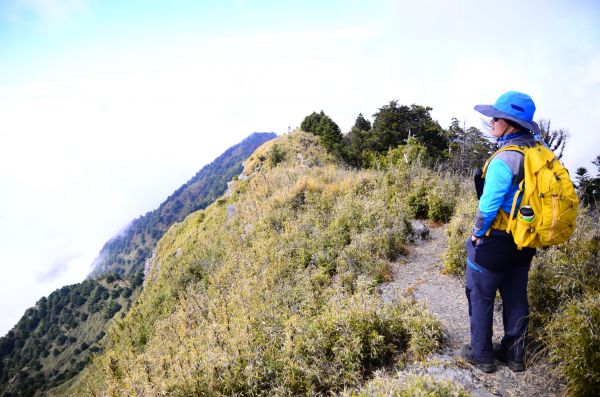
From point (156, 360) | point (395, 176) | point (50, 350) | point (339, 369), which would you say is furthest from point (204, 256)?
point (50, 350)

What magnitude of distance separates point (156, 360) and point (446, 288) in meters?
5.36

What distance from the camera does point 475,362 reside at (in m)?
3.51

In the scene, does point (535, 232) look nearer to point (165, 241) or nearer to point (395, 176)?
point (395, 176)

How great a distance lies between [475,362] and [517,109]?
2.89m

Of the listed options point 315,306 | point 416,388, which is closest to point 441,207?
point 315,306

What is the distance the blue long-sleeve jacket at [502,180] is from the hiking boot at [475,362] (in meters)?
1.59

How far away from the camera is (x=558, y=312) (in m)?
3.47

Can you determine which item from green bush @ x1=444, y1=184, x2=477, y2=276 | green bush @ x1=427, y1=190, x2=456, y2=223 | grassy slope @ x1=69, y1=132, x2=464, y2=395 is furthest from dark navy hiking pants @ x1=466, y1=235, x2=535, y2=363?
green bush @ x1=427, y1=190, x2=456, y2=223

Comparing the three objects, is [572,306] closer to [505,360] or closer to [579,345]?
[579,345]

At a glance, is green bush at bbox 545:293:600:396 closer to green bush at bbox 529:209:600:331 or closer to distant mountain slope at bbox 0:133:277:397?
green bush at bbox 529:209:600:331

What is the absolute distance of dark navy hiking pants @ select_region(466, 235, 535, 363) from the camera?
317 cm

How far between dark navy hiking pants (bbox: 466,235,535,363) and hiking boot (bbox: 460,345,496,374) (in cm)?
5

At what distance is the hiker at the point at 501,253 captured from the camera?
9.77 ft

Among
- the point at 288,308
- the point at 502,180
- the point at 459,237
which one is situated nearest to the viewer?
the point at 502,180
